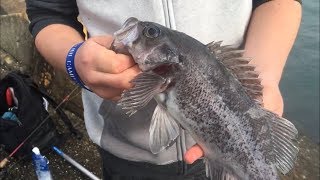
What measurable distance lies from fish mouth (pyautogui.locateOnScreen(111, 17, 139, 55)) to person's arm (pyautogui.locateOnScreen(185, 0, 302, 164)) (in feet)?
1.97

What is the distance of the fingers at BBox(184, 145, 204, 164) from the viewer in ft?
5.46

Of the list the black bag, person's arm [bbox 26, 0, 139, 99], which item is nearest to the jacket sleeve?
person's arm [bbox 26, 0, 139, 99]

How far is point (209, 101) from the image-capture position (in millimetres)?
1710

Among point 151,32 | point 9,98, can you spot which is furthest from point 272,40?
point 9,98

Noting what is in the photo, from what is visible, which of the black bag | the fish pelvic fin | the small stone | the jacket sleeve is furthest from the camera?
the small stone

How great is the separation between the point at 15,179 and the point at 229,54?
2.68m

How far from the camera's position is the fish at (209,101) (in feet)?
5.50

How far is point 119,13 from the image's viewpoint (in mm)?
1840

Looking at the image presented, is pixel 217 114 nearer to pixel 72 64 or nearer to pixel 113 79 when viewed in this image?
pixel 113 79

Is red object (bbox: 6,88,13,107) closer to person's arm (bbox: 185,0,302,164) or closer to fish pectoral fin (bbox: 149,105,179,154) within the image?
fish pectoral fin (bbox: 149,105,179,154)

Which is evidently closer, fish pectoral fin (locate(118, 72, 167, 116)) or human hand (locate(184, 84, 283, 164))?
fish pectoral fin (locate(118, 72, 167, 116))

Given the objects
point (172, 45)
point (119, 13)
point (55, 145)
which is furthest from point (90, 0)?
point (55, 145)

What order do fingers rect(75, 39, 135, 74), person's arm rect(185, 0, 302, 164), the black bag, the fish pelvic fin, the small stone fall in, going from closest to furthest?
fingers rect(75, 39, 135, 74), the fish pelvic fin, person's arm rect(185, 0, 302, 164), the black bag, the small stone

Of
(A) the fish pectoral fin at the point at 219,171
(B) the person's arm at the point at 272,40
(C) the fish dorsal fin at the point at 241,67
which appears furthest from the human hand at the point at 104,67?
(B) the person's arm at the point at 272,40
